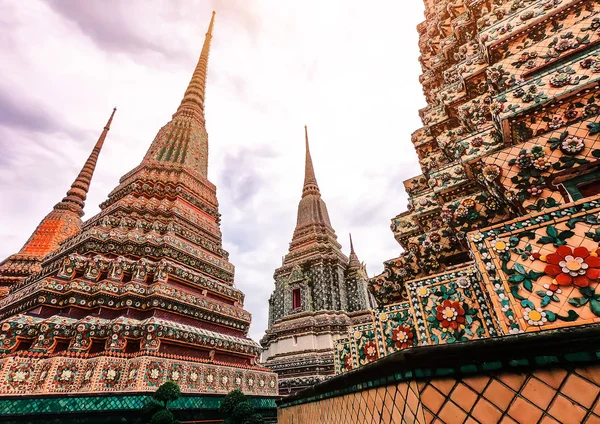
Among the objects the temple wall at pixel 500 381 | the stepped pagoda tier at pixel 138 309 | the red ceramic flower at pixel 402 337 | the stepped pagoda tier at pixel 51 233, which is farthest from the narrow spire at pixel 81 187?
the temple wall at pixel 500 381

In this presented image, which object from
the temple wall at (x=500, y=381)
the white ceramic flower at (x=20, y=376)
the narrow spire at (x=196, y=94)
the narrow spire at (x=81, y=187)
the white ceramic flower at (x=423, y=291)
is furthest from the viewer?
the narrow spire at (x=81, y=187)

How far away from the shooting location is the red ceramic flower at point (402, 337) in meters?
3.95

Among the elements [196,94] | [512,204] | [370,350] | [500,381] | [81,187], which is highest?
[196,94]

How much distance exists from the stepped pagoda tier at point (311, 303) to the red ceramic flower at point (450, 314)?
1367 cm

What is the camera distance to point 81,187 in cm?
1788

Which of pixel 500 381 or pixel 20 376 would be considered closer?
pixel 500 381

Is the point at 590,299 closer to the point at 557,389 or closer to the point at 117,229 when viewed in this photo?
the point at 557,389

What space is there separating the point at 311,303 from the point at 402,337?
15514 mm

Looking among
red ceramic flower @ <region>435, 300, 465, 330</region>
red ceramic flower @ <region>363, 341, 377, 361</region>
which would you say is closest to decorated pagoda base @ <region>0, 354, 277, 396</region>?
red ceramic flower @ <region>363, 341, 377, 361</region>

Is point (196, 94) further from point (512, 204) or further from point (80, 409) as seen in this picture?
point (512, 204)

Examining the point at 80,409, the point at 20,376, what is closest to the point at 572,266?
the point at 80,409

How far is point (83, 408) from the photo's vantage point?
17.5 feet

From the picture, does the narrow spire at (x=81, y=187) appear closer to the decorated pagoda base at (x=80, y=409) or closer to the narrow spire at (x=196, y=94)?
the narrow spire at (x=196, y=94)

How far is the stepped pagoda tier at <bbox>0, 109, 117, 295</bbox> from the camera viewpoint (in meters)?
13.4
